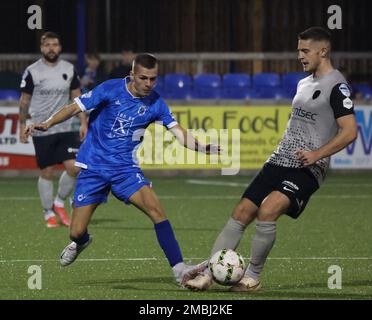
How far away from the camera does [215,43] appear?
84.7 feet

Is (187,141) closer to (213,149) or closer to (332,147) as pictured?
(213,149)

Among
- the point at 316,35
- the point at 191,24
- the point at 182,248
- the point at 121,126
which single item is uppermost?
the point at 316,35

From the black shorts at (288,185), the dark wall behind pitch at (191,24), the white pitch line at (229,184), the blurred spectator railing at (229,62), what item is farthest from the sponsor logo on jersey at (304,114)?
the dark wall behind pitch at (191,24)

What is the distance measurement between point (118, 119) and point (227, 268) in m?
1.49

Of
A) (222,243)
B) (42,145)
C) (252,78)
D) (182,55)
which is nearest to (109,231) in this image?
(42,145)

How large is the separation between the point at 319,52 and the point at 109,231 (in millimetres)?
4735

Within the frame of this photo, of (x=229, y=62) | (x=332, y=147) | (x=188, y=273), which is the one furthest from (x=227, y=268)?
(x=229, y=62)

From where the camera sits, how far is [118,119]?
31.3 feet

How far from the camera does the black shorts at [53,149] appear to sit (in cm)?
1357

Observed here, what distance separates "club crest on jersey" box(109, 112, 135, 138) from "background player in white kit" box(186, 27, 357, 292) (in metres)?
1.08

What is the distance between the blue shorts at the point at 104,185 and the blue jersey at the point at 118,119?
6 cm

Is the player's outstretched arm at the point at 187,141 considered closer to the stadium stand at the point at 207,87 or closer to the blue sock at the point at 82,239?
the blue sock at the point at 82,239

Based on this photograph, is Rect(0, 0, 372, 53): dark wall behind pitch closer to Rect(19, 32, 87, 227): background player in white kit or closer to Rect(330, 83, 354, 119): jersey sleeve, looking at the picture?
Rect(19, 32, 87, 227): background player in white kit

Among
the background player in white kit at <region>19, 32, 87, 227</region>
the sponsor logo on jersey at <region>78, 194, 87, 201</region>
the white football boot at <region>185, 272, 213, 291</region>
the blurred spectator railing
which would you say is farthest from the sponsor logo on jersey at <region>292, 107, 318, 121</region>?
the blurred spectator railing
